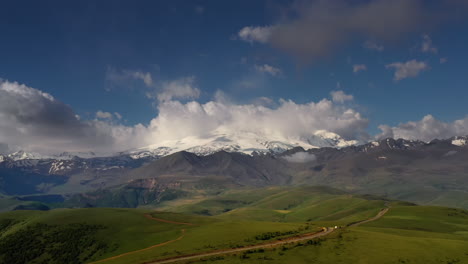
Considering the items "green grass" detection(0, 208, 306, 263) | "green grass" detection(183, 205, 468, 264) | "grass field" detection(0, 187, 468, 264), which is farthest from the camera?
"green grass" detection(0, 208, 306, 263)

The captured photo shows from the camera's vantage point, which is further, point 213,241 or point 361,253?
point 213,241

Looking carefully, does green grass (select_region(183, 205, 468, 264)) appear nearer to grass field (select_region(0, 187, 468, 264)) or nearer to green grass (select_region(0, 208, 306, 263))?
grass field (select_region(0, 187, 468, 264))

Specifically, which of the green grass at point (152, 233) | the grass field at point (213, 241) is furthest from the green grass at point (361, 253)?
the green grass at point (152, 233)

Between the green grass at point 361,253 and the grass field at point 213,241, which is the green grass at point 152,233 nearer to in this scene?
the grass field at point 213,241

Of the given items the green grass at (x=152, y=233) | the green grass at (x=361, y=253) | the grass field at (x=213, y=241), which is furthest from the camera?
the green grass at (x=152, y=233)

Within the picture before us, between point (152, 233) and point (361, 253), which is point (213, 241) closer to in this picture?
point (361, 253)

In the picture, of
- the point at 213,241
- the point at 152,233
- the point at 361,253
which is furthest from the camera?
the point at 152,233

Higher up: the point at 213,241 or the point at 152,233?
the point at 213,241

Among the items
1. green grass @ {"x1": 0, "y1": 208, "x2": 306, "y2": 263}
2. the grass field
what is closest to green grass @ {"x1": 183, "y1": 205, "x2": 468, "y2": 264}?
the grass field

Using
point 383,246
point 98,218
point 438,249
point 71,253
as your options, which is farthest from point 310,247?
point 98,218

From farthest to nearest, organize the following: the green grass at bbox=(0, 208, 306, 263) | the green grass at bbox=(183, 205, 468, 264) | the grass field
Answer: the green grass at bbox=(0, 208, 306, 263) → the grass field → the green grass at bbox=(183, 205, 468, 264)

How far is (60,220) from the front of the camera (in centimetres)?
18875

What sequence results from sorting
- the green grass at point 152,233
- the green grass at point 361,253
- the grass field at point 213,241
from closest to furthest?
the green grass at point 361,253 < the grass field at point 213,241 < the green grass at point 152,233

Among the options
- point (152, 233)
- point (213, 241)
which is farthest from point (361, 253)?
point (152, 233)
